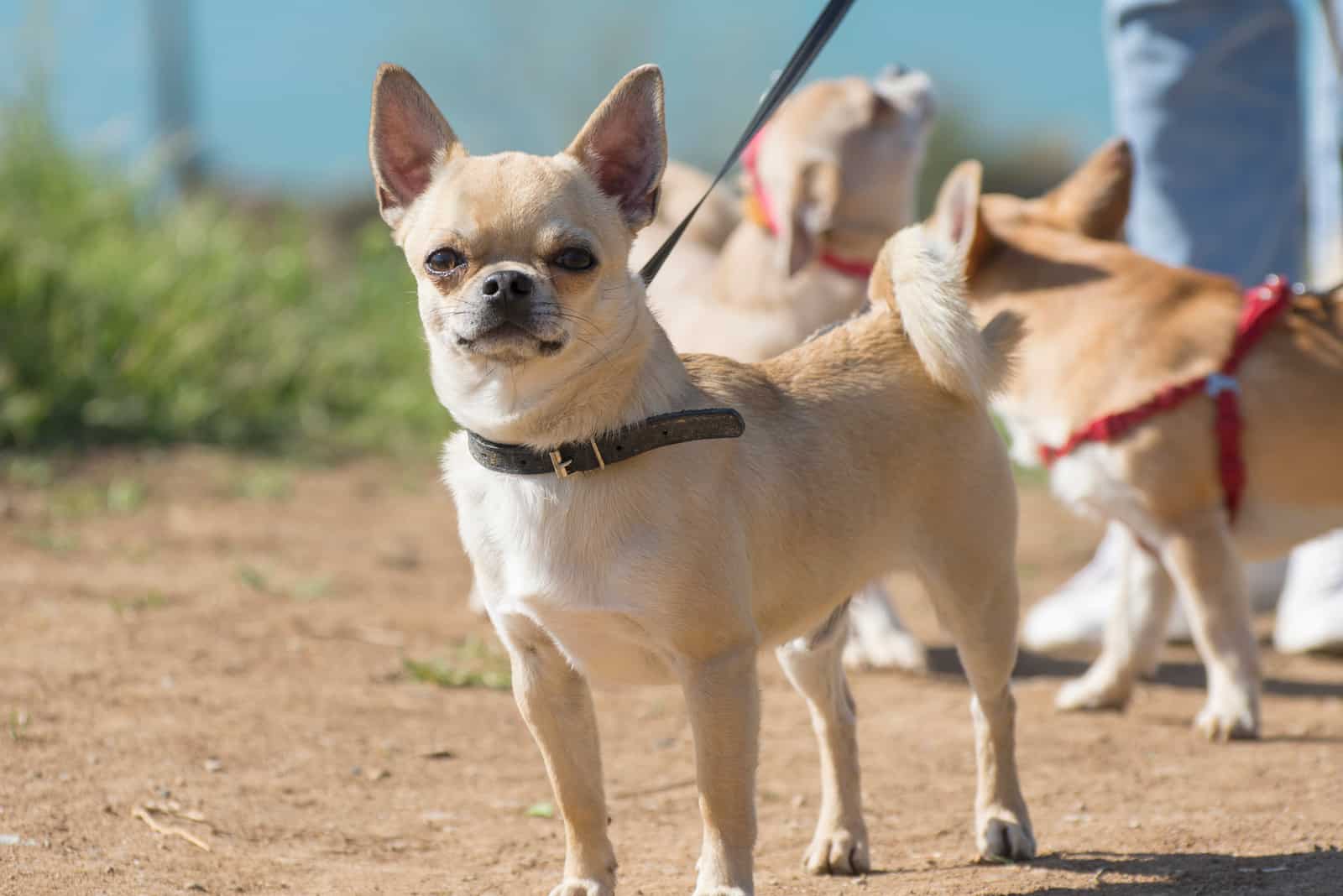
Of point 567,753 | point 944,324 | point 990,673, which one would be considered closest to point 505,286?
point 567,753

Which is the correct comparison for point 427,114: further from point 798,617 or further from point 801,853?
point 801,853

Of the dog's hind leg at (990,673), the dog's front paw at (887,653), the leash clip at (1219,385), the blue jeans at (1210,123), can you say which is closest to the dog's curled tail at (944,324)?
the dog's hind leg at (990,673)

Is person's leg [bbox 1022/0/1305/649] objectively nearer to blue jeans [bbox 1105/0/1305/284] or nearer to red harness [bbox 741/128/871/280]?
blue jeans [bbox 1105/0/1305/284]

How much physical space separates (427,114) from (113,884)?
5.02 ft

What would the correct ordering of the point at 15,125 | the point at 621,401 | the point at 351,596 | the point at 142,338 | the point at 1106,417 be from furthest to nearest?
the point at 15,125, the point at 142,338, the point at 351,596, the point at 1106,417, the point at 621,401

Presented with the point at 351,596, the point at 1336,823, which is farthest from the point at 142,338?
the point at 1336,823

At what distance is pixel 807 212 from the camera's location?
15.6 feet

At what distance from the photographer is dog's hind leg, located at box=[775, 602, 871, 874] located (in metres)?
2.93

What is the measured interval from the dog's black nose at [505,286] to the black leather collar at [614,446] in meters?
0.27

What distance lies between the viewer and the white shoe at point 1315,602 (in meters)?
4.77

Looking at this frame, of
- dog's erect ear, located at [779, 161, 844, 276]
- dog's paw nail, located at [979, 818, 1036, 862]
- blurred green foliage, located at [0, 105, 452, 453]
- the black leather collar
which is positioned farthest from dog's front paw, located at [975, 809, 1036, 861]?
blurred green foliage, located at [0, 105, 452, 453]

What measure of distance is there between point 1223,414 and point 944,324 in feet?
4.45

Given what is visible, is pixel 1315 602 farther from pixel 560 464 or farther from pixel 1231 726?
pixel 560 464

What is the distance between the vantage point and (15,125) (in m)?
8.63
